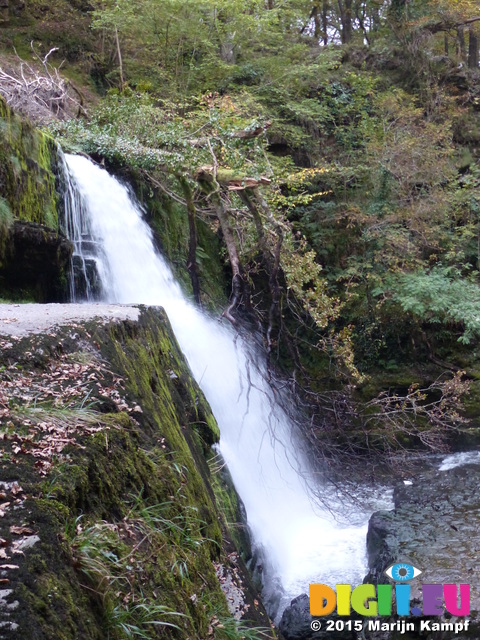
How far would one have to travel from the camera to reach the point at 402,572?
5.23 metres

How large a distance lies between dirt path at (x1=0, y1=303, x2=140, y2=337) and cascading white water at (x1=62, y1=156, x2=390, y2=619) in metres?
2.48

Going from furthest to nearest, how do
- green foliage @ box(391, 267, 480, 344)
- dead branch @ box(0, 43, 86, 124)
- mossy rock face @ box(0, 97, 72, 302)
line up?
green foliage @ box(391, 267, 480, 344), dead branch @ box(0, 43, 86, 124), mossy rock face @ box(0, 97, 72, 302)

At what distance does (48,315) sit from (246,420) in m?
4.21

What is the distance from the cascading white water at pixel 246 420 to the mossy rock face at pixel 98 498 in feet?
8.60

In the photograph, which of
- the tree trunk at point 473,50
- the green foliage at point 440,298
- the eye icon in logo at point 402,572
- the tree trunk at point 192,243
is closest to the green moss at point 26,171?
the tree trunk at point 192,243

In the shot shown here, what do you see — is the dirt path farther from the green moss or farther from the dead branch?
the dead branch

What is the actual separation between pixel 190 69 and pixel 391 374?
8807mm

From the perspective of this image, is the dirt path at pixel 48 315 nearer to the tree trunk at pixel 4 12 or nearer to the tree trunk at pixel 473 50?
the tree trunk at pixel 4 12

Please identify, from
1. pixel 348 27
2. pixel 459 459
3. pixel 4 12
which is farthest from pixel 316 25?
pixel 459 459

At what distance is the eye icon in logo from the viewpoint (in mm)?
5137

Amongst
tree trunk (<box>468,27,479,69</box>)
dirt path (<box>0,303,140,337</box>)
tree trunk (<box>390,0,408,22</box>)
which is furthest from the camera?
tree trunk (<box>468,27,479,69</box>)

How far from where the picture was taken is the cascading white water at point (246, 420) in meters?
6.26

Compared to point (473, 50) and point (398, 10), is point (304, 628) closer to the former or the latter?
point (398, 10)

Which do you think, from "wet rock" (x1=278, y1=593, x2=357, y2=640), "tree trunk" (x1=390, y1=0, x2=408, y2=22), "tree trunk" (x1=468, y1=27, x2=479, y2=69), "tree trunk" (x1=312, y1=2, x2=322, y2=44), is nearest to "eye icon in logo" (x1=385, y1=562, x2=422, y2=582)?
"wet rock" (x1=278, y1=593, x2=357, y2=640)
